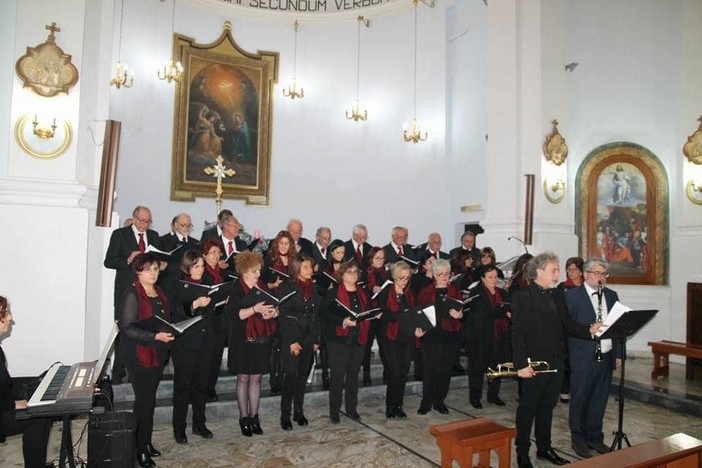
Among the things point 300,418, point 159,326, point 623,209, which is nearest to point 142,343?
point 159,326

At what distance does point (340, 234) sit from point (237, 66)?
440cm

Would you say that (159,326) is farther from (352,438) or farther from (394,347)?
(394,347)

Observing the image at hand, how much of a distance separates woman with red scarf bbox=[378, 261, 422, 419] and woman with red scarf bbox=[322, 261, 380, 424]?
0.25 metres

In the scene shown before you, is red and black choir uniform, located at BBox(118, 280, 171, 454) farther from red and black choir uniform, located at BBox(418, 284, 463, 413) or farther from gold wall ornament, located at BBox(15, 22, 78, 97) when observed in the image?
gold wall ornament, located at BBox(15, 22, 78, 97)

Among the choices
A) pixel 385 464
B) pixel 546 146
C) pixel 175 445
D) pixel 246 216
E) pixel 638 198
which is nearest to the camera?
pixel 385 464

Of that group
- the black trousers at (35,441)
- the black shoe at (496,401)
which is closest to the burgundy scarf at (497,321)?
the black shoe at (496,401)

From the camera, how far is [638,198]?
9.37 metres

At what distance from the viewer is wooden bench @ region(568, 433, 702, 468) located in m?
2.81

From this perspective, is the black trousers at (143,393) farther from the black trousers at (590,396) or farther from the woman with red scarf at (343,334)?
the black trousers at (590,396)

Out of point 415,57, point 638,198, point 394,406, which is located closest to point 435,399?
point 394,406

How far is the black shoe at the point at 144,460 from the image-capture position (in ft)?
13.3

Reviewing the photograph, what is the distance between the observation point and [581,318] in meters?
4.60

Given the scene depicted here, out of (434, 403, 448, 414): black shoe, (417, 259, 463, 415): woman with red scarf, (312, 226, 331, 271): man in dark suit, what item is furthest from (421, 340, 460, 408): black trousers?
(312, 226, 331, 271): man in dark suit

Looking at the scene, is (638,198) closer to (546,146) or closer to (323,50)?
(546,146)
